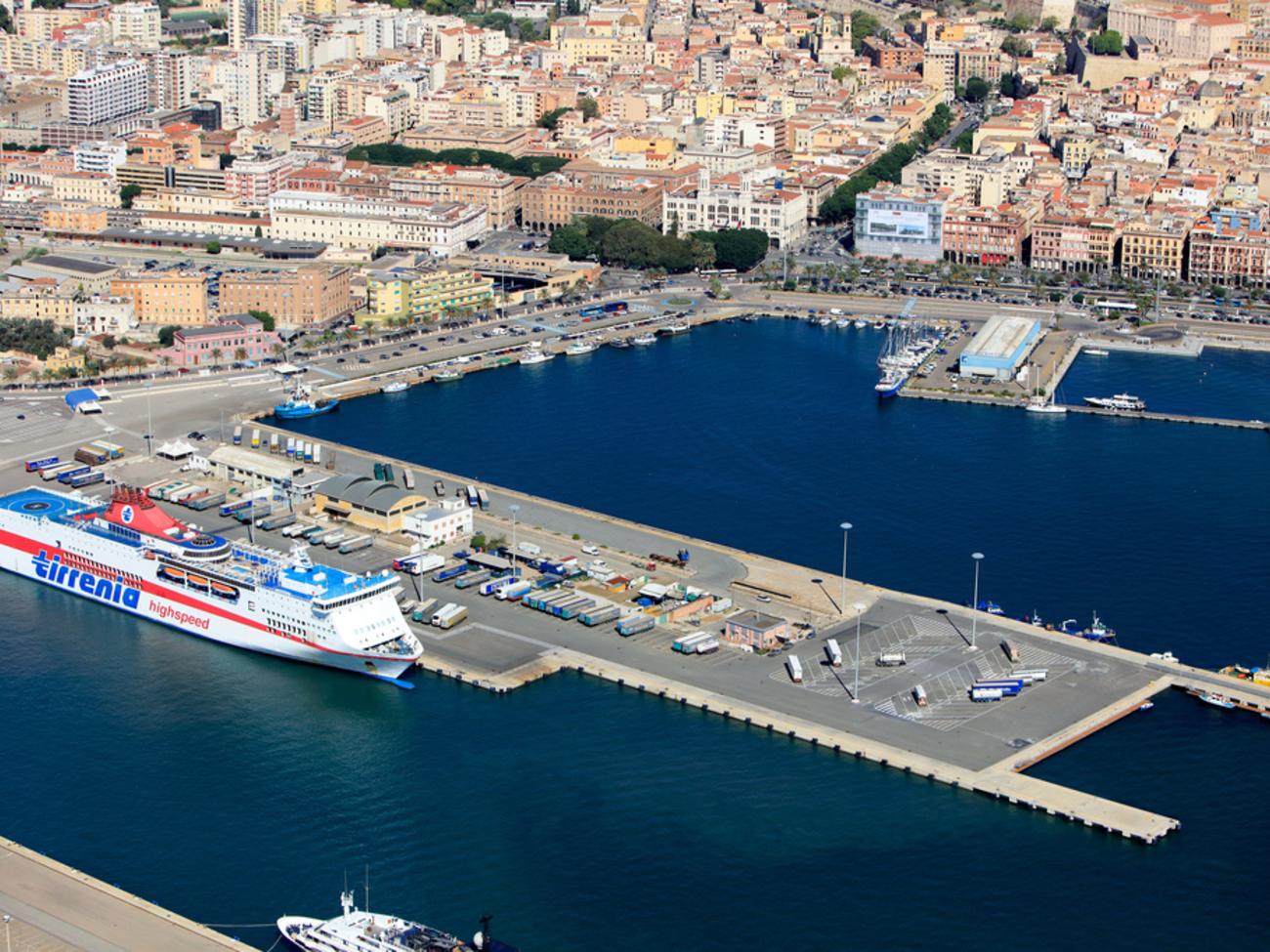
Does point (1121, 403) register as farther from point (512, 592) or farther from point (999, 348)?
point (512, 592)

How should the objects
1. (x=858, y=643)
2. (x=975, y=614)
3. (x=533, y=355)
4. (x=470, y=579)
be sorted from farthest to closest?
(x=533, y=355) < (x=470, y=579) < (x=975, y=614) < (x=858, y=643)

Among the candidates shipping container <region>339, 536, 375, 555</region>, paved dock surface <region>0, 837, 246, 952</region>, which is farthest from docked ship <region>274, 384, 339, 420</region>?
paved dock surface <region>0, 837, 246, 952</region>

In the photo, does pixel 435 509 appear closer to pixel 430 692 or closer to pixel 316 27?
pixel 430 692

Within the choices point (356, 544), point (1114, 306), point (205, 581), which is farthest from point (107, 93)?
point (205, 581)

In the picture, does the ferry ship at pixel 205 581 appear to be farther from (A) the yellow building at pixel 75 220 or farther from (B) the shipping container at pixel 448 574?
(A) the yellow building at pixel 75 220

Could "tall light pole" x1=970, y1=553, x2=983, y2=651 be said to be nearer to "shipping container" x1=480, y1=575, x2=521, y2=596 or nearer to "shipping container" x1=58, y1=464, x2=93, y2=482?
"shipping container" x1=480, y1=575, x2=521, y2=596

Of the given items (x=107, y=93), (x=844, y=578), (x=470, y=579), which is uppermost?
(x=107, y=93)

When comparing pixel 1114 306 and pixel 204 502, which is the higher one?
pixel 1114 306
